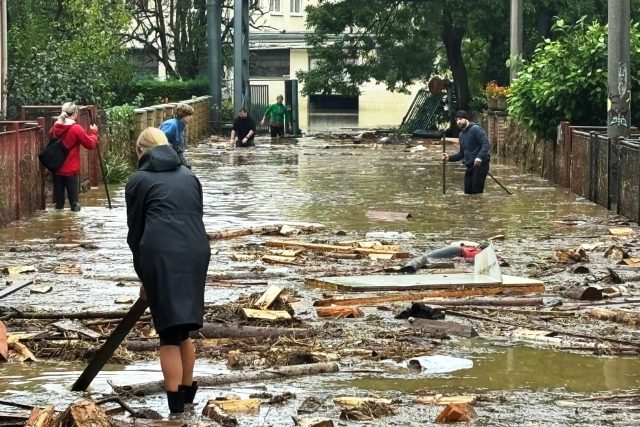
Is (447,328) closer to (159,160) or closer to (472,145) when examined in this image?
(159,160)

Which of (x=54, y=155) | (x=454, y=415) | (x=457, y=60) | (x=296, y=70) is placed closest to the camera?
(x=454, y=415)

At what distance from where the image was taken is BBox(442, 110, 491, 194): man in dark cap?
962 inches

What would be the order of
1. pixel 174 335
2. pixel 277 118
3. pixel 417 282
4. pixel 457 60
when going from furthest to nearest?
pixel 457 60
pixel 277 118
pixel 417 282
pixel 174 335

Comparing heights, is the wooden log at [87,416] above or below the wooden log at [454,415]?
above

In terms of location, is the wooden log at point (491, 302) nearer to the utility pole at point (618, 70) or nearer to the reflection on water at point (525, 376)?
the reflection on water at point (525, 376)

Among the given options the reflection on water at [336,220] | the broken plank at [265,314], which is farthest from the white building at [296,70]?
the broken plank at [265,314]

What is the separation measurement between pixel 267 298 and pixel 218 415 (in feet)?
13.0

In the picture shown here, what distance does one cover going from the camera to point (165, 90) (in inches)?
2003

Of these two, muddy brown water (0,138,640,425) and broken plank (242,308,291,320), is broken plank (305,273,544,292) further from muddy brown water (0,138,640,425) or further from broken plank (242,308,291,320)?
broken plank (242,308,291,320)

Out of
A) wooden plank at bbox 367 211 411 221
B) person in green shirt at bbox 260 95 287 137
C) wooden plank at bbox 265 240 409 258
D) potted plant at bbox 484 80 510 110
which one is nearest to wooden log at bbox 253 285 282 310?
wooden plank at bbox 265 240 409 258

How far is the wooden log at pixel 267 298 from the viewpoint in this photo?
1195cm

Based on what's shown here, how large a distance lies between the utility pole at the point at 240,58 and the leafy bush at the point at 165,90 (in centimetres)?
154

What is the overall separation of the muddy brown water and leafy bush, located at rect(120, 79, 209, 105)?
7640 mm

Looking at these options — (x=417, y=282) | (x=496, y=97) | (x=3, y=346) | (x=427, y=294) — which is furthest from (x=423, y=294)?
(x=496, y=97)
